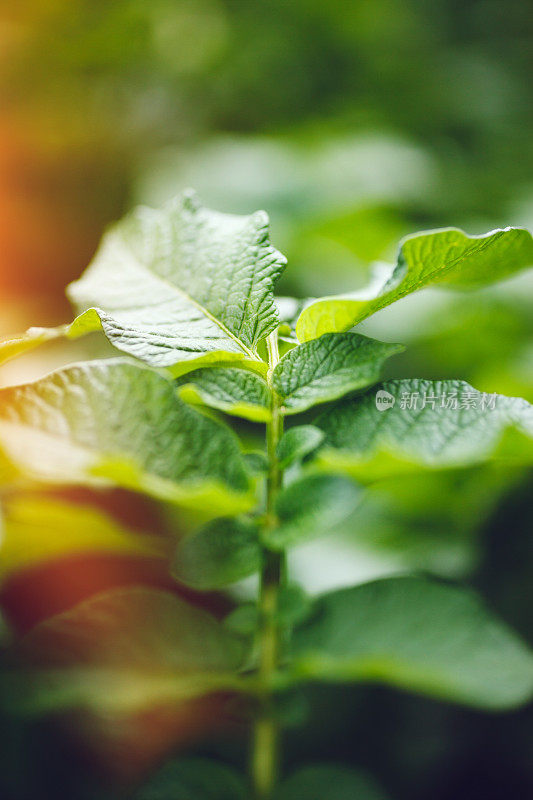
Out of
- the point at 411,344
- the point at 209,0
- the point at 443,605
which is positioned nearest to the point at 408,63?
the point at 209,0

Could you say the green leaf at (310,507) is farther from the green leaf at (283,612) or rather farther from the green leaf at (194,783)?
the green leaf at (194,783)

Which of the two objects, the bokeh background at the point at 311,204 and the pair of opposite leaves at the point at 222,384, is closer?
the pair of opposite leaves at the point at 222,384

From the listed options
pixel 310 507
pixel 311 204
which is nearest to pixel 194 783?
pixel 310 507

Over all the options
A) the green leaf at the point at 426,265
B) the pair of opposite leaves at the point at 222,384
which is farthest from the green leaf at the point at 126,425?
the green leaf at the point at 426,265

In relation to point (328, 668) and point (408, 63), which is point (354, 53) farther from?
point (328, 668)

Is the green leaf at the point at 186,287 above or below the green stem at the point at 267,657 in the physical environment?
above

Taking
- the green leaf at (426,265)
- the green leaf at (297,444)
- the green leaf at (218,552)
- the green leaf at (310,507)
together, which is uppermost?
the green leaf at (426,265)

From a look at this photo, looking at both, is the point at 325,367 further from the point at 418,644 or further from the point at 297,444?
the point at 418,644

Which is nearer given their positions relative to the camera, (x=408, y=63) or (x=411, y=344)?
(x=411, y=344)

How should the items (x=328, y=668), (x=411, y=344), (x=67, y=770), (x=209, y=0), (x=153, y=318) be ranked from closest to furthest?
(x=328, y=668)
(x=153, y=318)
(x=67, y=770)
(x=411, y=344)
(x=209, y=0)
